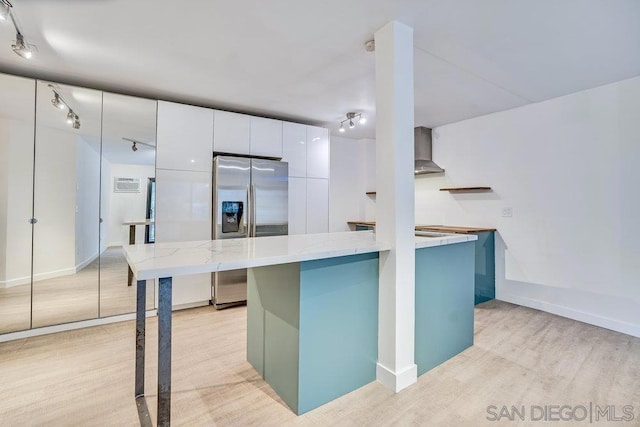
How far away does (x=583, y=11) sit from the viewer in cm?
186

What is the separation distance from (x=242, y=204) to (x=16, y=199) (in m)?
1.97

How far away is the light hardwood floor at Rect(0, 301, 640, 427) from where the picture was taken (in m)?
1.64

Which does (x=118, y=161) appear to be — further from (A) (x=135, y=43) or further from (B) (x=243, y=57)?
(B) (x=243, y=57)

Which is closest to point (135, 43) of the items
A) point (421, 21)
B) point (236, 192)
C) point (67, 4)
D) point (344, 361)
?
point (67, 4)

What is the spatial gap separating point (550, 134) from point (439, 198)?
5.01 ft

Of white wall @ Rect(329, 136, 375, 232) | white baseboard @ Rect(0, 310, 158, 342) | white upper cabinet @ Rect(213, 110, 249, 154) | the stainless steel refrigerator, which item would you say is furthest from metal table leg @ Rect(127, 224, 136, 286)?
white wall @ Rect(329, 136, 375, 232)

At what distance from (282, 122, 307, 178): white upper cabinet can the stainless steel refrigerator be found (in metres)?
0.26

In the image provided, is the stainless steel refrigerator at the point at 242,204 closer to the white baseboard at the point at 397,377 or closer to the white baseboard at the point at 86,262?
the white baseboard at the point at 86,262

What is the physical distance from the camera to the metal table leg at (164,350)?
1242 mm

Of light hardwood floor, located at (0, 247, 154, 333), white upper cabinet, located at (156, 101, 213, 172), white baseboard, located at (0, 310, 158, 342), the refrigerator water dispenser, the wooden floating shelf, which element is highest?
white upper cabinet, located at (156, 101, 213, 172)

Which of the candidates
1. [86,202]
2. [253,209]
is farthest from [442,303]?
[86,202]

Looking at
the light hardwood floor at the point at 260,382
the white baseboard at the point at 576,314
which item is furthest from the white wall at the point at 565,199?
the light hardwood floor at the point at 260,382

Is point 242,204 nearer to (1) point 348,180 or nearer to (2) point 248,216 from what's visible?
(2) point 248,216

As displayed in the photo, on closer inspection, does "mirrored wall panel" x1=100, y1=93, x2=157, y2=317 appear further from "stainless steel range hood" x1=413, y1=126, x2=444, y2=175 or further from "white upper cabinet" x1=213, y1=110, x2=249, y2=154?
"stainless steel range hood" x1=413, y1=126, x2=444, y2=175
